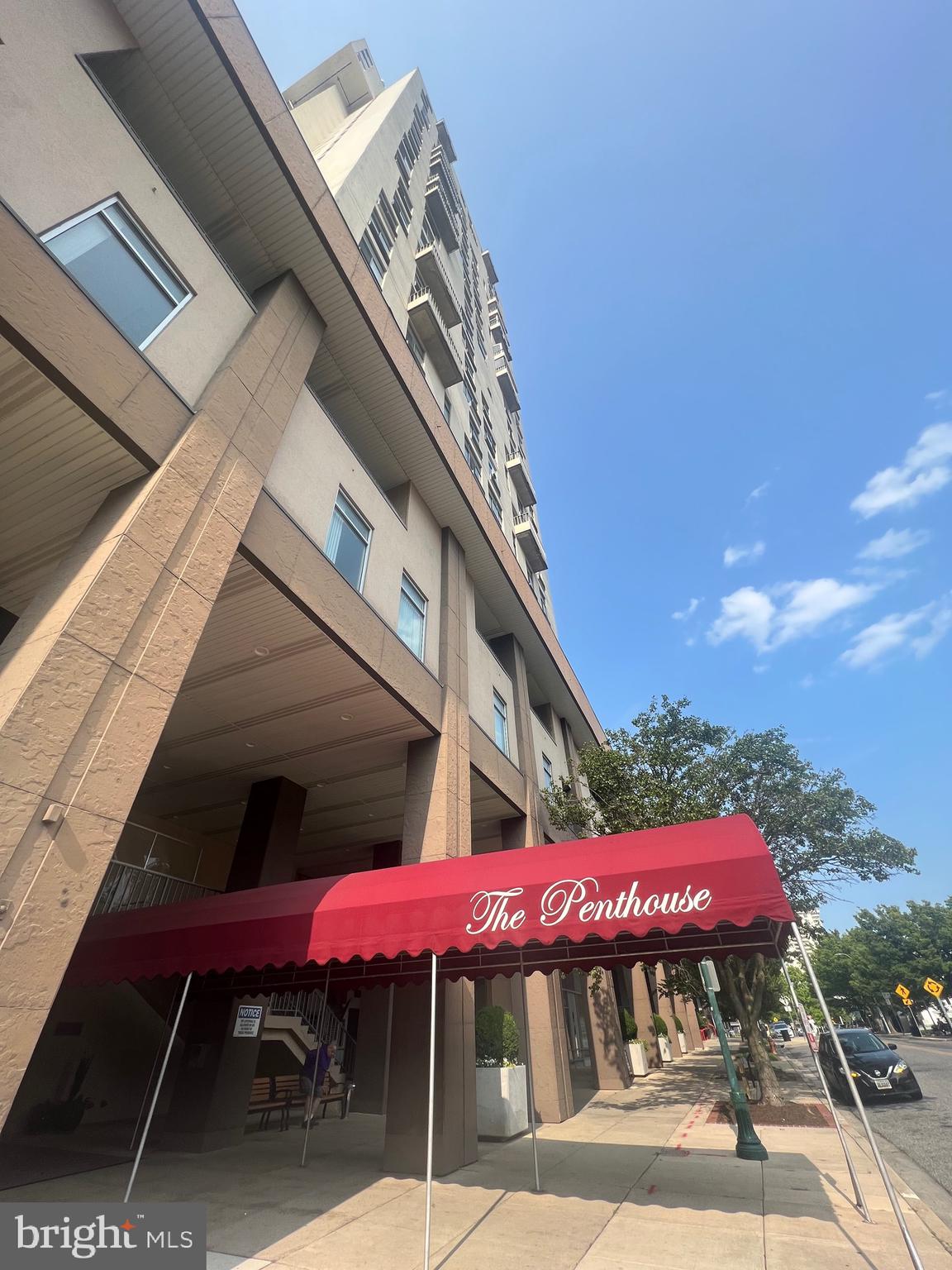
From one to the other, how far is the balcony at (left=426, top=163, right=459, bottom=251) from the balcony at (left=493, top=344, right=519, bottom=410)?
19.9ft

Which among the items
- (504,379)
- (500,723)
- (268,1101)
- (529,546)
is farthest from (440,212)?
(268,1101)

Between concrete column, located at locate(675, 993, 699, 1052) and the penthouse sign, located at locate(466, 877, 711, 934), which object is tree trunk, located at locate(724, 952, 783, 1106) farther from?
concrete column, located at locate(675, 993, 699, 1052)

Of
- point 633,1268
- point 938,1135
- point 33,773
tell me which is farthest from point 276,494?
point 938,1135

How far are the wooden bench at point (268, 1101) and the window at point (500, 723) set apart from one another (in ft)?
31.0

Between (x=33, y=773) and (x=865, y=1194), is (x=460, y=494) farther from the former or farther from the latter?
(x=865, y=1194)

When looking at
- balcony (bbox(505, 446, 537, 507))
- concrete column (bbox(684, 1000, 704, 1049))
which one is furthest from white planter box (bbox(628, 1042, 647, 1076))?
balcony (bbox(505, 446, 537, 507))

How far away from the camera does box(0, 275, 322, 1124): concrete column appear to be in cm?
455

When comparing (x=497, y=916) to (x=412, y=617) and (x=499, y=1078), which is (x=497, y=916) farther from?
(x=499, y=1078)

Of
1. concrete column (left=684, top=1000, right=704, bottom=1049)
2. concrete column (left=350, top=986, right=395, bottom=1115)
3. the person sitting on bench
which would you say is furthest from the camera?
concrete column (left=684, top=1000, right=704, bottom=1049)

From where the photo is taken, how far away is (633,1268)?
206 inches

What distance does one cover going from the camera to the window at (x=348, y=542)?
10297 mm

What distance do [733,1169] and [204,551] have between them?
37.1 feet

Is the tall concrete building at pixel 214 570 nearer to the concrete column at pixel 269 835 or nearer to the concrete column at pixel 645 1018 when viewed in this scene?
the concrete column at pixel 269 835

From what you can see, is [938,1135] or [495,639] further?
[495,639]
